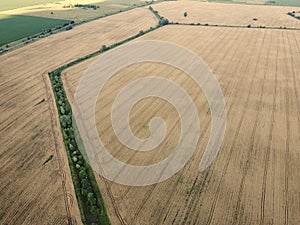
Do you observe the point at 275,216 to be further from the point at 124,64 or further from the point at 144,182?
the point at 124,64

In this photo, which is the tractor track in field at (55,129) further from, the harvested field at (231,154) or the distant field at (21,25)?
the distant field at (21,25)

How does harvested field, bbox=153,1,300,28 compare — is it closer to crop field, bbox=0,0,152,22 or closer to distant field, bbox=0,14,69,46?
crop field, bbox=0,0,152,22

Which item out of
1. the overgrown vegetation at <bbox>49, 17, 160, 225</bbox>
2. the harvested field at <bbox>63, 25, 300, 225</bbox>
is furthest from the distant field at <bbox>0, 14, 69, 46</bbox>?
the overgrown vegetation at <bbox>49, 17, 160, 225</bbox>

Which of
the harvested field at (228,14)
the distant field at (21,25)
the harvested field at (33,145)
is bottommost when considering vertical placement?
the harvested field at (228,14)

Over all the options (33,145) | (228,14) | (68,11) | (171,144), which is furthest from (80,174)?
(228,14)

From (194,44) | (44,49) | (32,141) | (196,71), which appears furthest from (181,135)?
(44,49)

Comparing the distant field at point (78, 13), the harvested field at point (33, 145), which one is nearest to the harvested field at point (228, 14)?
the distant field at point (78, 13)
